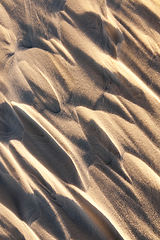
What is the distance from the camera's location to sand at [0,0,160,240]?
1031mm

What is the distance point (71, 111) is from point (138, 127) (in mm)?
389

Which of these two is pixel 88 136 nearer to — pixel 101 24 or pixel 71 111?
pixel 71 111

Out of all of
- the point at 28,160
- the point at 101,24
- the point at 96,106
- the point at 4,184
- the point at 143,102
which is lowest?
the point at 4,184

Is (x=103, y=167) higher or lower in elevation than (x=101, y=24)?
lower

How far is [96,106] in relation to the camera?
1079mm

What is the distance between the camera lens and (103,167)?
3.46 ft

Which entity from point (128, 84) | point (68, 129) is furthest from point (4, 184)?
point (128, 84)

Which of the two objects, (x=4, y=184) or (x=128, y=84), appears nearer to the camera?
(x=128, y=84)

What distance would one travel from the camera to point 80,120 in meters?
1.08

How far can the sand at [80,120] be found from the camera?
103cm

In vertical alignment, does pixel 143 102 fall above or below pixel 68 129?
above

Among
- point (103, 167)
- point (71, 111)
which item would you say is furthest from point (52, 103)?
point (103, 167)

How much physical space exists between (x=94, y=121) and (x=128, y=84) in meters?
0.28

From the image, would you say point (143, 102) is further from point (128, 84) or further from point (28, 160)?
point (28, 160)
